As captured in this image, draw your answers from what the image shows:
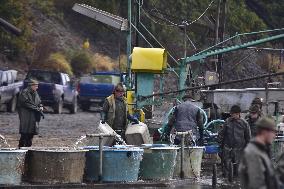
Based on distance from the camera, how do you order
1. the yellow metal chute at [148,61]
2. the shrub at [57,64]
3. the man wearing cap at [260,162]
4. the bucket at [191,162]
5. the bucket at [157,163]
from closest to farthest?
the man wearing cap at [260,162] < the bucket at [157,163] < the bucket at [191,162] < the yellow metal chute at [148,61] < the shrub at [57,64]

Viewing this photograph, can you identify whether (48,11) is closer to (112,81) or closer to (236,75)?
(112,81)

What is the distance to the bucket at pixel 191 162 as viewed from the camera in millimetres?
17141

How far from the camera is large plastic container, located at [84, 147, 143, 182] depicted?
15547mm

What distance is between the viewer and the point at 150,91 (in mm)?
22719

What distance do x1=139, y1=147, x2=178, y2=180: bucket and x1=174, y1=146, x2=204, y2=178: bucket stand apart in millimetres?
701

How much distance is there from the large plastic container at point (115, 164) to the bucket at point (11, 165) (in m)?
1.26

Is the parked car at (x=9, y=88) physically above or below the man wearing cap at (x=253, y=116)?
above

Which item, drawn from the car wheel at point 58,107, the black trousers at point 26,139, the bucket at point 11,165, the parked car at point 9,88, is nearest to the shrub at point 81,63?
the car wheel at point 58,107

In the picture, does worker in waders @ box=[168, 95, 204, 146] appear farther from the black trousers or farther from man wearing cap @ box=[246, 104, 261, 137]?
the black trousers

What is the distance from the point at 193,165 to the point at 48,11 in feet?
130

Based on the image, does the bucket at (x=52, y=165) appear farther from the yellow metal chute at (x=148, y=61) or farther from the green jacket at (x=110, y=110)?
the yellow metal chute at (x=148, y=61)

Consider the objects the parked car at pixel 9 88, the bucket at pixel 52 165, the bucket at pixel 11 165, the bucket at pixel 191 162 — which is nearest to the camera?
the bucket at pixel 11 165

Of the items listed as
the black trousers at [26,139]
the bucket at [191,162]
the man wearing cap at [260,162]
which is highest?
the man wearing cap at [260,162]

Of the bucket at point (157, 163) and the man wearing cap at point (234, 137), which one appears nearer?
Result: the bucket at point (157, 163)
